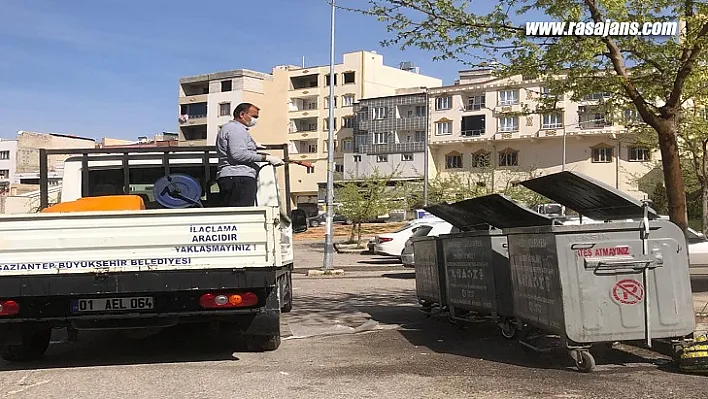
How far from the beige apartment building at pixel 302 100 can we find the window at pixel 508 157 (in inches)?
799

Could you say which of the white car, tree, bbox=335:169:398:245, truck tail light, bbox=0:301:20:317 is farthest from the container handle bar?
tree, bbox=335:169:398:245

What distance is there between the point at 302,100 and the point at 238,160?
9143cm

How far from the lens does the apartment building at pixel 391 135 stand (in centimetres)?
8500

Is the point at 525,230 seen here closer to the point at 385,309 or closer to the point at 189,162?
the point at 189,162

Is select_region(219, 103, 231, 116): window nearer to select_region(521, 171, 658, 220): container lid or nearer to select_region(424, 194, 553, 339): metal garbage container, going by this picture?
select_region(424, 194, 553, 339): metal garbage container

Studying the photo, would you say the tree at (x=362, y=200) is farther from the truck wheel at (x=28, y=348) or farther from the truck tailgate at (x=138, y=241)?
the truck tailgate at (x=138, y=241)

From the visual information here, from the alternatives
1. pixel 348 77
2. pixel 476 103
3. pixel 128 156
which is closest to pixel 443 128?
pixel 476 103

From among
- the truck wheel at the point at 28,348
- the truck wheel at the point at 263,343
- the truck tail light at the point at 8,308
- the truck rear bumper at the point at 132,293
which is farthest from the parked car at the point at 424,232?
the truck tail light at the point at 8,308

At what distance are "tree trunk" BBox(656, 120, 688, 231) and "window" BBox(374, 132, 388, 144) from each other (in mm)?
78213

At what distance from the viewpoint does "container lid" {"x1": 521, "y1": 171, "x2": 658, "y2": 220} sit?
7.40 meters

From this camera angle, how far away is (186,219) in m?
7.27

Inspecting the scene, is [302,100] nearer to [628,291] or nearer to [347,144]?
[347,144]

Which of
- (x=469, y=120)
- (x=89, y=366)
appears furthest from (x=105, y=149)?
(x=469, y=120)

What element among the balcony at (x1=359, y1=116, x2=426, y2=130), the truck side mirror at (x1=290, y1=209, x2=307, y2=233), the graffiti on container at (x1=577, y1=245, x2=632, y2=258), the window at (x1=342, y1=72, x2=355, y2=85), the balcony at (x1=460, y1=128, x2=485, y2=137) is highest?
the window at (x1=342, y1=72, x2=355, y2=85)
